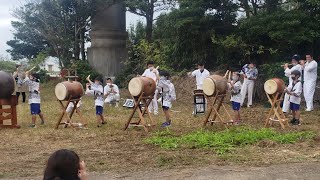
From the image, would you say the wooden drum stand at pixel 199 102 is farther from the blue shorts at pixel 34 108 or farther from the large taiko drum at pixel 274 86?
the blue shorts at pixel 34 108

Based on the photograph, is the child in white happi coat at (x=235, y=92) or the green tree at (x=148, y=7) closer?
the child in white happi coat at (x=235, y=92)

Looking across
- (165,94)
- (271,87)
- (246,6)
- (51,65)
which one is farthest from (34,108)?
(51,65)

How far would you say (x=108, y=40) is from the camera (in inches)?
982

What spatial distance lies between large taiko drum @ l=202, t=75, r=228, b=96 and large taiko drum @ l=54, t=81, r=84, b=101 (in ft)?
10.4

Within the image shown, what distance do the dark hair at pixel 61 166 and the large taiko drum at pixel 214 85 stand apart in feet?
25.4

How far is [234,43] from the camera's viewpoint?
56.4ft

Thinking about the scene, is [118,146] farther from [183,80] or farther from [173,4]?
[173,4]

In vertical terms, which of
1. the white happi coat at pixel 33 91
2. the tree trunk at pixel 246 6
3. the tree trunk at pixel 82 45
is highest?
the tree trunk at pixel 246 6

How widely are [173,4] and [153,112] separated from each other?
10.5 meters

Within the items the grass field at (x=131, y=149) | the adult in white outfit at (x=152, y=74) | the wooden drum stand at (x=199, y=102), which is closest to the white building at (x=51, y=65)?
the adult in white outfit at (x=152, y=74)

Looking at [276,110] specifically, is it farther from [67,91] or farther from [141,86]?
[67,91]

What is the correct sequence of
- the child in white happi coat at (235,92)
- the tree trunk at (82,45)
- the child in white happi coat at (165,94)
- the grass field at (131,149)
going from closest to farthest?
1. the grass field at (131,149)
2. the child in white happi coat at (165,94)
3. the child in white happi coat at (235,92)
4. the tree trunk at (82,45)

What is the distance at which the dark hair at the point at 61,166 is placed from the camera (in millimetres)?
3363

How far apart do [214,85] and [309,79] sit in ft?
15.5
